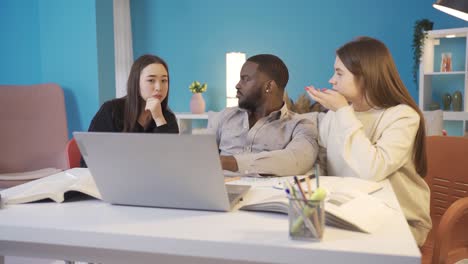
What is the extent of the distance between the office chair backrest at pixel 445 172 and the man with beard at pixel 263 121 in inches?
18.2

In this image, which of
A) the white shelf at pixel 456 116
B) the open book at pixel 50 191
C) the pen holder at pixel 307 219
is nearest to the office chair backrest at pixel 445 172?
the pen holder at pixel 307 219

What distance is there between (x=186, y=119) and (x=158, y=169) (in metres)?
4.31

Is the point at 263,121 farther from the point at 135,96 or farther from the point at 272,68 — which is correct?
the point at 135,96

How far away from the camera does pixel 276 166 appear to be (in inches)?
60.5

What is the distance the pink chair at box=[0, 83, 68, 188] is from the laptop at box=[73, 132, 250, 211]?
229 centimetres

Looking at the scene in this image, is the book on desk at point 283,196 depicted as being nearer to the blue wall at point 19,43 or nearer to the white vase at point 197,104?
the blue wall at point 19,43

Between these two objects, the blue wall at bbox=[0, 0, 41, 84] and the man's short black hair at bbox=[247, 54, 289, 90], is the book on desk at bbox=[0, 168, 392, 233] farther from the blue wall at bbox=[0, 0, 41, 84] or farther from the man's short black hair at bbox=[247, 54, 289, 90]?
the blue wall at bbox=[0, 0, 41, 84]

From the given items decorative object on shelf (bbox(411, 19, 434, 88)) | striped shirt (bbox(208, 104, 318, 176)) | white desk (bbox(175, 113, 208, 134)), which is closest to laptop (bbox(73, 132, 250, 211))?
striped shirt (bbox(208, 104, 318, 176))

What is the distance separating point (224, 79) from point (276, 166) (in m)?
3.89

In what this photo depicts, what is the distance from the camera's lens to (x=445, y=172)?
1.74 meters

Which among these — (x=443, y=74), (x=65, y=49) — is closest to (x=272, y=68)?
(x=65, y=49)

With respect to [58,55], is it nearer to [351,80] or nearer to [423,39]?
[351,80]

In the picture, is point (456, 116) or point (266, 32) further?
point (266, 32)

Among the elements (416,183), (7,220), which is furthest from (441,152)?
(7,220)
